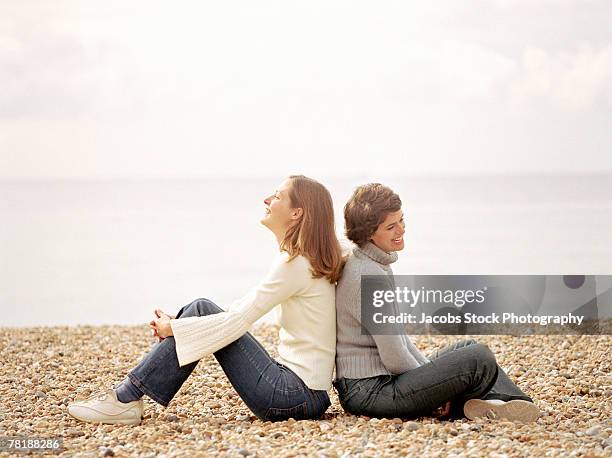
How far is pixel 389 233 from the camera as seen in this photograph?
3.79 meters

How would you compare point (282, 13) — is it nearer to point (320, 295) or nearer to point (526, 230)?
point (526, 230)

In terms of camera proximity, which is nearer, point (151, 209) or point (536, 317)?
point (536, 317)

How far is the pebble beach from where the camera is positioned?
135 inches

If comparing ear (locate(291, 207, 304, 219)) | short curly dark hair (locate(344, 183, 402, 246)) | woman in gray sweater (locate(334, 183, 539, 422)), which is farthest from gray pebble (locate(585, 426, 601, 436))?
ear (locate(291, 207, 304, 219))

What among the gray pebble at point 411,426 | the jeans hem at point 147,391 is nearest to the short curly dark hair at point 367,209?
the gray pebble at point 411,426

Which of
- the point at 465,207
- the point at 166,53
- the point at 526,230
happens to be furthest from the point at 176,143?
the point at 526,230

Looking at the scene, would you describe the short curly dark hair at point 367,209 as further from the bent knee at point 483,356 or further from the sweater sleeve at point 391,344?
the bent knee at point 483,356

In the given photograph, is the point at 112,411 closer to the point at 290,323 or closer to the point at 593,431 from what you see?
the point at 290,323

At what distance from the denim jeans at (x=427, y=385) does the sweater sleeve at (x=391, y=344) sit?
45 mm

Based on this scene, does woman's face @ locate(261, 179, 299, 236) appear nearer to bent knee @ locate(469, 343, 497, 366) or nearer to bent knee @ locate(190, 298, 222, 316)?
bent knee @ locate(190, 298, 222, 316)

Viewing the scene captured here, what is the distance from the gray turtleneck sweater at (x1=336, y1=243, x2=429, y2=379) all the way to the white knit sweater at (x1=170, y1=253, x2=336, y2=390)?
46 millimetres

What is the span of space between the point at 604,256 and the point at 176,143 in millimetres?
13642

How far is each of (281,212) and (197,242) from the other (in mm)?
13525

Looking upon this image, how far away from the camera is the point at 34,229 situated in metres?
17.7
